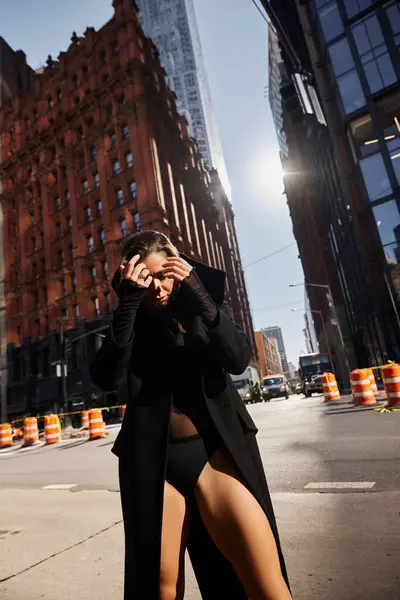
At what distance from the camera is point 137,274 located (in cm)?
151

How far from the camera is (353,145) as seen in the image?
24.0 m

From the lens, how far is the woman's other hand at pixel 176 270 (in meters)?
1.48

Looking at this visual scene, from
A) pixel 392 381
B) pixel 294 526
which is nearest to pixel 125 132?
pixel 392 381

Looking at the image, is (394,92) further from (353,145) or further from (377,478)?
(377,478)

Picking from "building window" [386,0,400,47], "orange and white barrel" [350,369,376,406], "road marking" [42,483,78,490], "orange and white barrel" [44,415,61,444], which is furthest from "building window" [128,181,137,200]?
"road marking" [42,483,78,490]

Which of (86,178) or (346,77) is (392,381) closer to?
(346,77)

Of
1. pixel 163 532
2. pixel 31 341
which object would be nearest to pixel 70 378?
pixel 31 341

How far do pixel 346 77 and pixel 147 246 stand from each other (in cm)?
2747

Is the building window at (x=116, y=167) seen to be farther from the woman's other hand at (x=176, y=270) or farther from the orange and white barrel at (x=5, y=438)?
the woman's other hand at (x=176, y=270)

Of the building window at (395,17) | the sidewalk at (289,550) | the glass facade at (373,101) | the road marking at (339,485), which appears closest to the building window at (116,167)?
the glass facade at (373,101)

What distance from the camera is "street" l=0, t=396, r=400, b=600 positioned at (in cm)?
238

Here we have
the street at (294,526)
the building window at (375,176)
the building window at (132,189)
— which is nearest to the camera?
the street at (294,526)

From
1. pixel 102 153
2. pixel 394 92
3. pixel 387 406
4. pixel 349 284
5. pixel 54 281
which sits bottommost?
pixel 387 406

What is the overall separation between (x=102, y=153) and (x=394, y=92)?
25.5 meters
